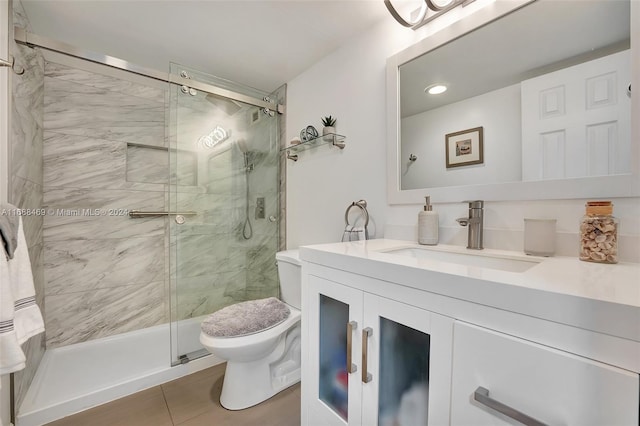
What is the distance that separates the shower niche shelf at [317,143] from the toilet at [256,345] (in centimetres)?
79

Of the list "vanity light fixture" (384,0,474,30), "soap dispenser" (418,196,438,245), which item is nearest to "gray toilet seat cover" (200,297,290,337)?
"soap dispenser" (418,196,438,245)

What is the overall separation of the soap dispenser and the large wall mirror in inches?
3.5

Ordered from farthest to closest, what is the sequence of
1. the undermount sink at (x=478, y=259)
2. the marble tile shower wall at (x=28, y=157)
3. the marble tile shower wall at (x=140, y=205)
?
1. the marble tile shower wall at (x=140, y=205)
2. the marble tile shower wall at (x=28, y=157)
3. the undermount sink at (x=478, y=259)

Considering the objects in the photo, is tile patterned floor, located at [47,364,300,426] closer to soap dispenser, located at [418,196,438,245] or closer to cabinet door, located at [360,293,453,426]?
cabinet door, located at [360,293,453,426]

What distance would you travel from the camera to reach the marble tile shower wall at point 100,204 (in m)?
1.77

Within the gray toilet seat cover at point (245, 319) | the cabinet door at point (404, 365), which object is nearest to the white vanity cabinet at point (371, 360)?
the cabinet door at point (404, 365)

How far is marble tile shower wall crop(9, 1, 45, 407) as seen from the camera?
1.27 metres

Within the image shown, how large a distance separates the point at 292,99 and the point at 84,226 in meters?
1.83

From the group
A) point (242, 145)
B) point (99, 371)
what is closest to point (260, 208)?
point (242, 145)

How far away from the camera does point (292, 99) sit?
2.12 metres

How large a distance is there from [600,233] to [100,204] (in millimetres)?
2717

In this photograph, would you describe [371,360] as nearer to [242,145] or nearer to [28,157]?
[242,145]

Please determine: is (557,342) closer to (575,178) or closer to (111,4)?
(575,178)

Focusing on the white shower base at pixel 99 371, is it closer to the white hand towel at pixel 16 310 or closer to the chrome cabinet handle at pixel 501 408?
the white hand towel at pixel 16 310
